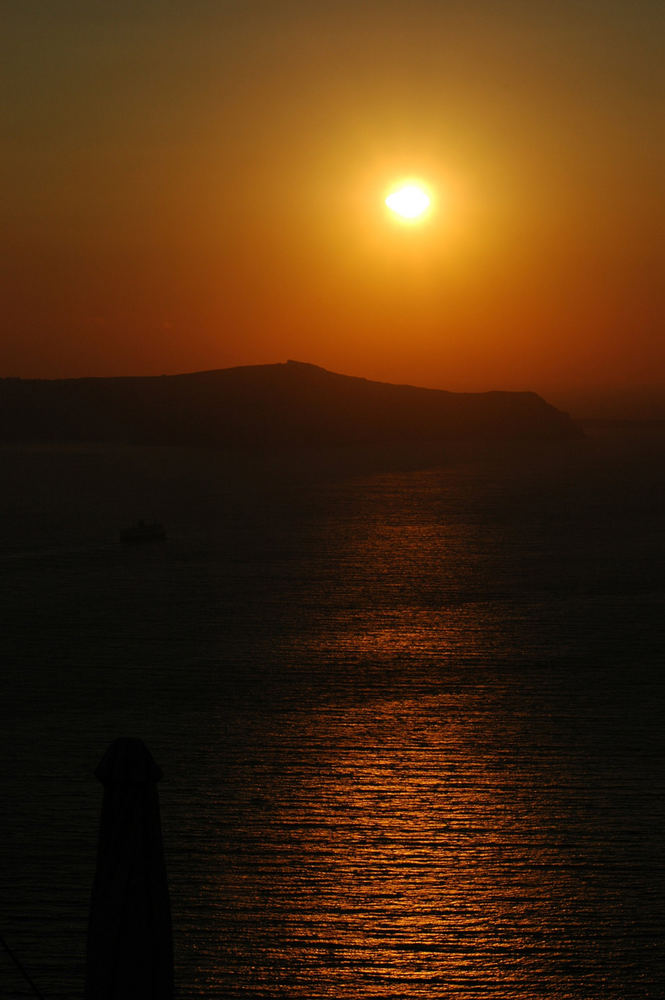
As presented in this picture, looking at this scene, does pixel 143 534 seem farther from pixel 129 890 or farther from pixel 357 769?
pixel 129 890

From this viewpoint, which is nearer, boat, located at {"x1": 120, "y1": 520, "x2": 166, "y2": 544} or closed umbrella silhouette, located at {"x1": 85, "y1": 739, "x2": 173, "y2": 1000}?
closed umbrella silhouette, located at {"x1": 85, "y1": 739, "x2": 173, "y2": 1000}

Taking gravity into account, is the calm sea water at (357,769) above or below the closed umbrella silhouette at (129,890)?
above

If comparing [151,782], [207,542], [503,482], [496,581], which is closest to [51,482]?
[503,482]

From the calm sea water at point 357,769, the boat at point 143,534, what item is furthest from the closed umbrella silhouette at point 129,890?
the boat at point 143,534

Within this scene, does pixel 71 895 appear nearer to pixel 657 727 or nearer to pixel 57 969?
pixel 57 969

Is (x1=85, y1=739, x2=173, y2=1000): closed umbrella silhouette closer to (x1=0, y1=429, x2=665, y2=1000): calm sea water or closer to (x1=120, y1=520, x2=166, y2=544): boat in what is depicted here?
(x1=0, y1=429, x2=665, y2=1000): calm sea water

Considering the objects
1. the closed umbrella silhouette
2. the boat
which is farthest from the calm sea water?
the boat

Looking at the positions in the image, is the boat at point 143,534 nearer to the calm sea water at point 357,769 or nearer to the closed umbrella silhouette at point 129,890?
the calm sea water at point 357,769
